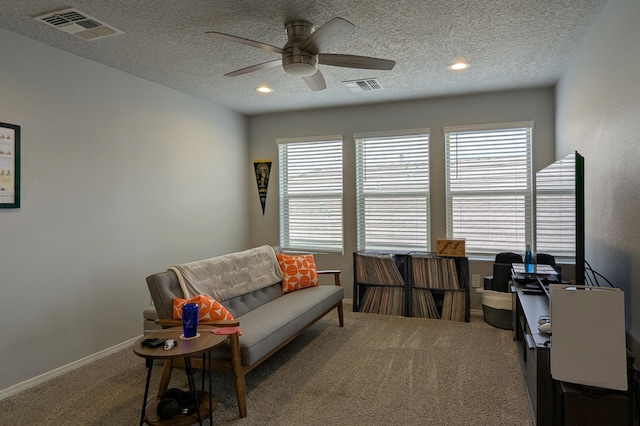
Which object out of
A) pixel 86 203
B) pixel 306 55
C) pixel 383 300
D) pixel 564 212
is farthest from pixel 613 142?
pixel 86 203

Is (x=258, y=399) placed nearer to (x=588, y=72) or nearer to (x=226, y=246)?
(x=226, y=246)

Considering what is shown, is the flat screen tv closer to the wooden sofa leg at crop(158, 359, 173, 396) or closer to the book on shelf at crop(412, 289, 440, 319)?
the book on shelf at crop(412, 289, 440, 319)

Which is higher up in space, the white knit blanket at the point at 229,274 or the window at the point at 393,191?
the window at the point at 393,191

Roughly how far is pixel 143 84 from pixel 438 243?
3.46m

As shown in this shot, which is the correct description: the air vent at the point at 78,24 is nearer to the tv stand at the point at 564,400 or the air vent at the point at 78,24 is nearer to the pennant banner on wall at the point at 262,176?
the pennant banner on wall at the point at 262,176

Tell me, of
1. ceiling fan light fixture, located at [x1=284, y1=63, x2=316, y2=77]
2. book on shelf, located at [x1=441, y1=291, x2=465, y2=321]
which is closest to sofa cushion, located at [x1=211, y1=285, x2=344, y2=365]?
book on shelf, located at [x1=441, y1=291, x2=465, y2=321]

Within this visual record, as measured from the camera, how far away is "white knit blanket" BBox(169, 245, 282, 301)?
2961 mm

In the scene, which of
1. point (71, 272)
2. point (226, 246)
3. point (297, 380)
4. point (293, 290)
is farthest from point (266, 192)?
point (297, 380)

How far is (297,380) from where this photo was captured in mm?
2900

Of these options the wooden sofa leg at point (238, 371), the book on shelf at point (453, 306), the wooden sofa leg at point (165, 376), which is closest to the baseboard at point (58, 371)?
the wooden sofa leg at point (165, 376)

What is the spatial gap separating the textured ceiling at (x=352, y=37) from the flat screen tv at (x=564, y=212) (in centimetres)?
102

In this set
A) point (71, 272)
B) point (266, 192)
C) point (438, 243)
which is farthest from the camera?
point (266, 192)

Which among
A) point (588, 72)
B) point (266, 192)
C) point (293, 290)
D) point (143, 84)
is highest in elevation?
point (143, 84)

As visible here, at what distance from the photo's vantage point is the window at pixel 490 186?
446cm
